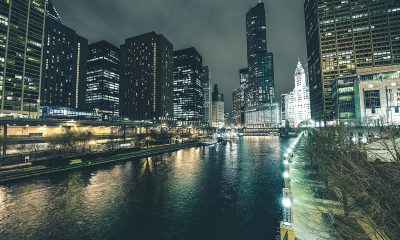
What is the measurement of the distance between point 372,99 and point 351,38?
269ft

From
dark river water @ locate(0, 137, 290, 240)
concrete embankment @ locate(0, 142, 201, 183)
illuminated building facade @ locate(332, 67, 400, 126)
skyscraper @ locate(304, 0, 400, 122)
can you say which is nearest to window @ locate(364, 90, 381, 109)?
illuminated building facade @ locate(332, 67, 400, 126)

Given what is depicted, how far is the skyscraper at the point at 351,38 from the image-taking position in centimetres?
15662

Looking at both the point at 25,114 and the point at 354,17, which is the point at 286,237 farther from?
the point at 354,17

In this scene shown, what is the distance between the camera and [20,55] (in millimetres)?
129250

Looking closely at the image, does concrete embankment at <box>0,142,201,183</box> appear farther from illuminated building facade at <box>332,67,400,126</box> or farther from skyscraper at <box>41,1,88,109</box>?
skyscraper at <box>41,1,88,109</box>

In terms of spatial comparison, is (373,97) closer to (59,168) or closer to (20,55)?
(59,168)

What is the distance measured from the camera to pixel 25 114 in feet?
423

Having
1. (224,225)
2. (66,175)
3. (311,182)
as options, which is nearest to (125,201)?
(224,225)

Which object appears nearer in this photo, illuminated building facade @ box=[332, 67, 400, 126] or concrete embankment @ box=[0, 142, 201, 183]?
concrete embankment @ box=[0, 142, 201, 183]

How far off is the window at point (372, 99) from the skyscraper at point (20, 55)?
19794 centimetres

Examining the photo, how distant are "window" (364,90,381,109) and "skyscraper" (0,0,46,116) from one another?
649 feet

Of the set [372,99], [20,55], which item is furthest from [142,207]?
[20,55]

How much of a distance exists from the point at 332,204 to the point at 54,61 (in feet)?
760

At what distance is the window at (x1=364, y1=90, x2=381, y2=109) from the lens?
111 metres
